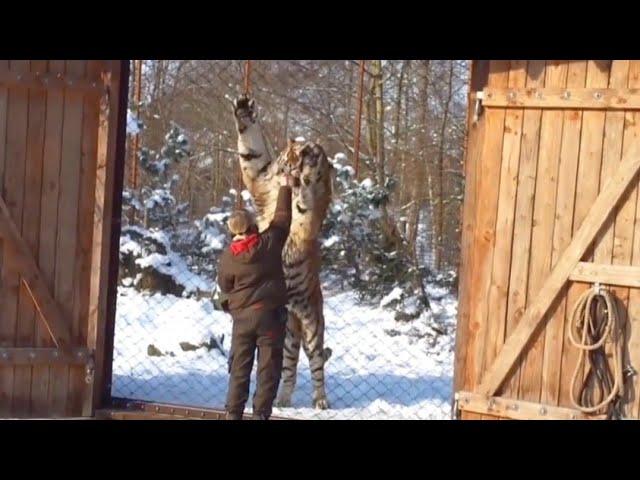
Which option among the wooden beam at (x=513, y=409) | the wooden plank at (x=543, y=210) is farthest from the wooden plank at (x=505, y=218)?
the wooden beam at (x=513, y=409)

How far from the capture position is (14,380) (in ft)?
20.3

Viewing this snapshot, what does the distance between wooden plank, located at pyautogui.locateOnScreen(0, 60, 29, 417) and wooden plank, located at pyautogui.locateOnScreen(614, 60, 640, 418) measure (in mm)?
3625

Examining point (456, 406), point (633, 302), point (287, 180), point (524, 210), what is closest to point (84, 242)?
point (287, 180)

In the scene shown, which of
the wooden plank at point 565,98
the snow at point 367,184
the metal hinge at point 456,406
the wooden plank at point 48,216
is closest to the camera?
the wooden plank at point 565,98

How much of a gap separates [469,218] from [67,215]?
101 inches

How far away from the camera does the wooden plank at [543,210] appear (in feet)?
17.9

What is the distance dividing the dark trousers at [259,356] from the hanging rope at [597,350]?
178 centimetres

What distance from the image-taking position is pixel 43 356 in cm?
619

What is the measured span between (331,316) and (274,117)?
9.93 feet

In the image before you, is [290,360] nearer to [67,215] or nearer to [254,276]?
[254,276]

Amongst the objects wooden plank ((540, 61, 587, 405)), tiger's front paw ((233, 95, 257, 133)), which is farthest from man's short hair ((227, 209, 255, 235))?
wooden plank ((540, 61, 587, 405))

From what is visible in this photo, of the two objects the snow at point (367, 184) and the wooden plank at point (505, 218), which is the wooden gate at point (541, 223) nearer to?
the wooden plank at point (505, 218)

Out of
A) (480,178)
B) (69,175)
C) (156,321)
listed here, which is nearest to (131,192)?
(156,321)

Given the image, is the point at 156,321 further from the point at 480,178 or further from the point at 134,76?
the point at 480,178
